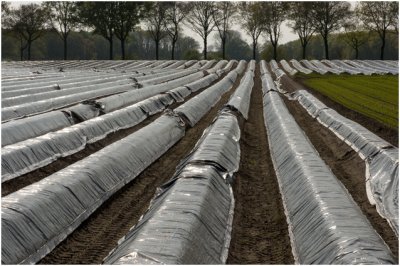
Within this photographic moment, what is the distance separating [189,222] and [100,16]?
2585 inches

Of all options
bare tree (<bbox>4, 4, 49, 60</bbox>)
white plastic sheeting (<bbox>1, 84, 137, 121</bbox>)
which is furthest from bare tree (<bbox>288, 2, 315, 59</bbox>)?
white plastic sheeting (<bbox>1, 84, 137, 121</bbox>)

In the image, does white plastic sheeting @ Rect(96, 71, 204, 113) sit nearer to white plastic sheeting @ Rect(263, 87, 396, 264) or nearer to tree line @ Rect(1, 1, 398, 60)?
white plastic sheeting @ Rect(263, 87, 396, 264)

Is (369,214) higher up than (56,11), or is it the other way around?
(56,11)

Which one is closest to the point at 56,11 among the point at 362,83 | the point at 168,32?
the point at 168,32

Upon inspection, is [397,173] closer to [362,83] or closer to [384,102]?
[384,102]

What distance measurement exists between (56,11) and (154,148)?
215ft

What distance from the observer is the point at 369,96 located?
2450 cm

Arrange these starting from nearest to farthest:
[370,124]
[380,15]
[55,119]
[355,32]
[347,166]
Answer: [347,166] → [55,119] → [370,124] → [380,15] → [355,32]

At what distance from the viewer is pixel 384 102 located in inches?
870

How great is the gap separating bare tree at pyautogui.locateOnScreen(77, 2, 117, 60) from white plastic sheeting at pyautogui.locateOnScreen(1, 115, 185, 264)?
195ft

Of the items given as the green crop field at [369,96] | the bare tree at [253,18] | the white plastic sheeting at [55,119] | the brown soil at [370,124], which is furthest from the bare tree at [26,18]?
the brown soil at [370,124]

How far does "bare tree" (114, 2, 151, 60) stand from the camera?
68438 millimetres

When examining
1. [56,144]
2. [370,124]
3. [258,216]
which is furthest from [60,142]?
[370,124]

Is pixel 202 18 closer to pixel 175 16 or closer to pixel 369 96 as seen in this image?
pixel 175 16
